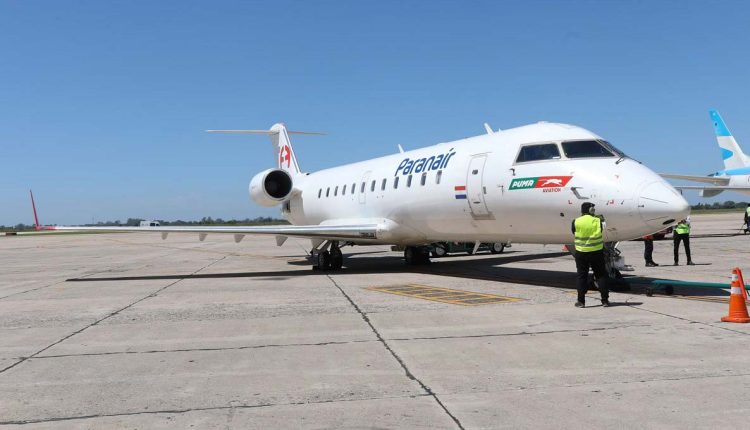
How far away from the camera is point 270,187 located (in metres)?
22.6

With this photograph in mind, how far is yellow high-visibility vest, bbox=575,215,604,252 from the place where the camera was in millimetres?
9305

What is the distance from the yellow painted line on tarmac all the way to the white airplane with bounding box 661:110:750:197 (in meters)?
28.9

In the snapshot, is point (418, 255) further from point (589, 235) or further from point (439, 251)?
point (589, 235)

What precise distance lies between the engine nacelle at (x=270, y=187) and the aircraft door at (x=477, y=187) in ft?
35.3

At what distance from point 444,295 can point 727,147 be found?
40.2 metres

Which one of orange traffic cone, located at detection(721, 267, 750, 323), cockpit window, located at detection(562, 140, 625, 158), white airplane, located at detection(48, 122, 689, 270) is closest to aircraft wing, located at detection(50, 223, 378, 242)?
white airplane, located at detection(48, 122, 689, 270)

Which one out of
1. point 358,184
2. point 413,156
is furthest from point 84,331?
point 358,184

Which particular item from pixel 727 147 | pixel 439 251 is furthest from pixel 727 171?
pixel 439 251

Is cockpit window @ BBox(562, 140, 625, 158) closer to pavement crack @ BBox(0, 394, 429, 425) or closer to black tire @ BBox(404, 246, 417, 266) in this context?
pavement crack @ BBox(0, 394, 429, 425)

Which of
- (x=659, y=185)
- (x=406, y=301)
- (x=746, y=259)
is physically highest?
(x=659, y=185)

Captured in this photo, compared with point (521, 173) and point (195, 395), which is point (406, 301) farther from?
point (195, 395)

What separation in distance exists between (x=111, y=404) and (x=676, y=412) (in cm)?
418

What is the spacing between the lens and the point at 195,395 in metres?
5.07

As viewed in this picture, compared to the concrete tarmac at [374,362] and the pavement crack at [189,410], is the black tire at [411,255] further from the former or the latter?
the pavement crack at [189,410]
